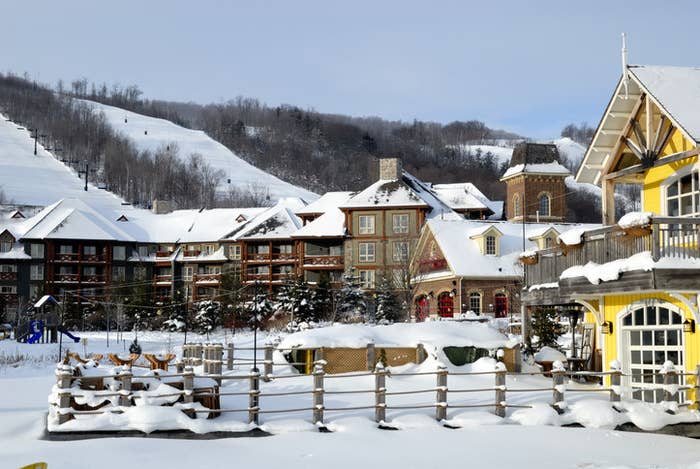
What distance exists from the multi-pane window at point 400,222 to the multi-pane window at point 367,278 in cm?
353

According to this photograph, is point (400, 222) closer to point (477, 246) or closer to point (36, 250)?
point (477, 246)

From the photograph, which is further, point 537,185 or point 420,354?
point 537,185

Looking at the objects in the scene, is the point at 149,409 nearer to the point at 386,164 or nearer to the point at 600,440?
the point at 600,440

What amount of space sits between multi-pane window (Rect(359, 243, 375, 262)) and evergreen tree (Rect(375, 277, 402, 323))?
29.6ft

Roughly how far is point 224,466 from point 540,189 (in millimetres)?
52414

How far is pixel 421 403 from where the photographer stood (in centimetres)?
1914

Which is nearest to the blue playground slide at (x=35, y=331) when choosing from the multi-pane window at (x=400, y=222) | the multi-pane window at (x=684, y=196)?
the multi-pane window at (x=400, y=222)

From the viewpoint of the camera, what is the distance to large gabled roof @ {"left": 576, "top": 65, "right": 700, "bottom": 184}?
60.8ft

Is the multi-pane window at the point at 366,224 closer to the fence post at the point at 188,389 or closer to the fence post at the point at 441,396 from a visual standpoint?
the fence post at the point at 441,396

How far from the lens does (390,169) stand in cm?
6159

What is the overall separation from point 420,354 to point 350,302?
1109 inches

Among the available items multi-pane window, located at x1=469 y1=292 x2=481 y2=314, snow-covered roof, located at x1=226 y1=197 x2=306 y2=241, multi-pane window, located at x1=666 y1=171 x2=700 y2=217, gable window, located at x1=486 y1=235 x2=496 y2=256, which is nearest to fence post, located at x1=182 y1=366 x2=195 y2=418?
multi-pane window, located at x1=666 y1=171 x2=700 y2=217

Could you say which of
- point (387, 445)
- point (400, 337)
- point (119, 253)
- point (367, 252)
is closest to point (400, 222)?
point (367, 252)

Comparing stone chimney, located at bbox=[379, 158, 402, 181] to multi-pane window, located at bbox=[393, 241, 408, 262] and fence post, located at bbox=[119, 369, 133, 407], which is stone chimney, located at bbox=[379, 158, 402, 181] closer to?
multi-pane window, located at bbox=[393, 241, 408, 262]
